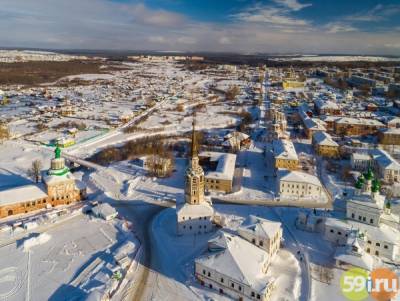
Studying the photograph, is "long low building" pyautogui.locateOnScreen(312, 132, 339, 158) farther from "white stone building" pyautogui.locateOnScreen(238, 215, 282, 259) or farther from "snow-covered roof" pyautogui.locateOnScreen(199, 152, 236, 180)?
"white stone building" pyautogui.locateOnScreen(238, 215, 282, 259)

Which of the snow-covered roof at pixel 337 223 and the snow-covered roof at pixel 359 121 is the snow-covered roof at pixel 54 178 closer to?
the snow-covered roof at pixel 337 223

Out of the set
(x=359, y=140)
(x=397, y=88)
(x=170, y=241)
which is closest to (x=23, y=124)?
(x=170, y=241)

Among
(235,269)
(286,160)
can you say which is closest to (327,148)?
(286,160)

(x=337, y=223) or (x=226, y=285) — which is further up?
(x=337, y=223)

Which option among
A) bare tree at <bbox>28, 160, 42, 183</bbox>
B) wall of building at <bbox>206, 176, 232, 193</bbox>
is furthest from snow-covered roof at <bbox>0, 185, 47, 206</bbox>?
wall of building at <bbox>206, 176, 232, 193</bbox>

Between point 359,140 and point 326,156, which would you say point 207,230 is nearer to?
point 326,156

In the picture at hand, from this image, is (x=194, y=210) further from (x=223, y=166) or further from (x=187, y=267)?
(x=223, y=166)
